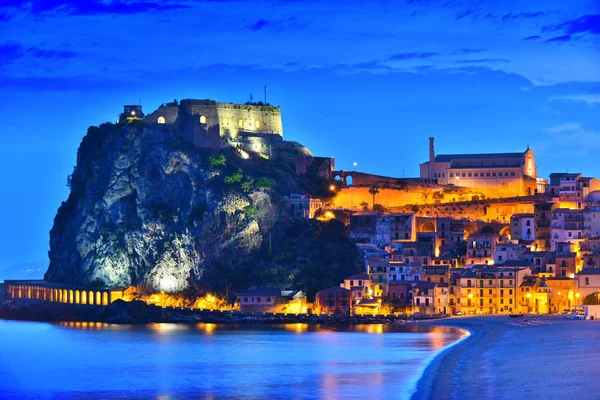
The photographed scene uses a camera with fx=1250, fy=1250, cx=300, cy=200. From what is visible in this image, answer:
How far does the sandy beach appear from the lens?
134ft

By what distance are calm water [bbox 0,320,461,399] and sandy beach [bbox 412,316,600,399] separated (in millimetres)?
1457

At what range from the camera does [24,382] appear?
54062 millimetres

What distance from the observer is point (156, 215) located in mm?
86750

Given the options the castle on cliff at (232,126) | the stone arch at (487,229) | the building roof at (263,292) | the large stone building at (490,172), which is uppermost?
the castle on cliff at (232,126)

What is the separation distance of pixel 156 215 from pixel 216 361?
29082 millimetres

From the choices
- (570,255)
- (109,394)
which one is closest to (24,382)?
(109,394)

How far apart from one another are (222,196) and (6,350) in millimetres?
20875

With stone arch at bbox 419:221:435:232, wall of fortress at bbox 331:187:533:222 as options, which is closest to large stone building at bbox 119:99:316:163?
wall of fortress at bbox 331:187:533:222

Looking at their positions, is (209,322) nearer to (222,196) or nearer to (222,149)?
(222,196)

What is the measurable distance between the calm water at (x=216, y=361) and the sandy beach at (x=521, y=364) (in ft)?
4.78

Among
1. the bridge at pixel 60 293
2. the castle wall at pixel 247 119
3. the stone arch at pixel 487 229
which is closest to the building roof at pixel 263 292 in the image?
the bridge at pixel 60 293

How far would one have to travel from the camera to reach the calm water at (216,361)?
160ft

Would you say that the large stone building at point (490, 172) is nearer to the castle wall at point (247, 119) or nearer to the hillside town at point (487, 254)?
the hillside town at point (487, 254)

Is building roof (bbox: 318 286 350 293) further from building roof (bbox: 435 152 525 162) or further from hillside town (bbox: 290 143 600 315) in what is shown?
building roof (bbox: 435 152 525 162)
